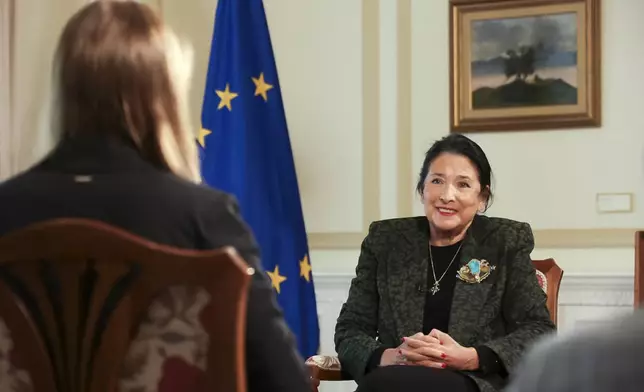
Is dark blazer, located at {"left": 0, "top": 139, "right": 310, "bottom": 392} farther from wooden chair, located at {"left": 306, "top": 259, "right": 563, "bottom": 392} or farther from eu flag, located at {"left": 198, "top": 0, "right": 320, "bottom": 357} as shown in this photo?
eu flag, located at {"left": 198, "top": 0, "right": 320, "bottom": 357}

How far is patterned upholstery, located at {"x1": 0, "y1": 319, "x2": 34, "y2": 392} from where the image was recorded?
3.72 feet

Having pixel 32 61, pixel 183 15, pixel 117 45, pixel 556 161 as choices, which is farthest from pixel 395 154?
pixel 117 45

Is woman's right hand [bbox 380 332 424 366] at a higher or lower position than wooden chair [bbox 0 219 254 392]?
lower

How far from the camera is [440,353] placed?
7.46 feet

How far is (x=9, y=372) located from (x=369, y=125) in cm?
267

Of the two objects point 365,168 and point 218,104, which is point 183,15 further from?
point 365,168

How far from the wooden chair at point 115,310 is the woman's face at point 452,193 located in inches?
58.4

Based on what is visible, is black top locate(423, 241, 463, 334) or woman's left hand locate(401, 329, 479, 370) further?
black top locate(423, 241, 463, 334)

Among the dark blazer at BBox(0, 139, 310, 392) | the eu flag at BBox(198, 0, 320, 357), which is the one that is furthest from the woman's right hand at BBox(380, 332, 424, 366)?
the dark blazer at BBox(0, 139, 310, 392)

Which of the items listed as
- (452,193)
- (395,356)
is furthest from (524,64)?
(395,356)

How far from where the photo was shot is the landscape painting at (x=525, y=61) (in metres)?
3.43

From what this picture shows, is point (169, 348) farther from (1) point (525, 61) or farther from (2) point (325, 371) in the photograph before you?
(1) point (525, 61)

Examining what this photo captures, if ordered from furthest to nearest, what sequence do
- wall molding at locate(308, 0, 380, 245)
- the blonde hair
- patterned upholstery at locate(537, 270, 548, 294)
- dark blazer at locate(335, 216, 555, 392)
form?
wall molding at locate(308, 0, 380, 245) < patterned upholstery at locate(537, 270, 548, 294) < dark blazer at locate(335, 216, 555, 392) < the blonde hair

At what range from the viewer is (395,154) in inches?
143
